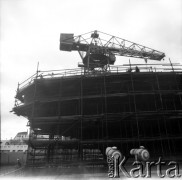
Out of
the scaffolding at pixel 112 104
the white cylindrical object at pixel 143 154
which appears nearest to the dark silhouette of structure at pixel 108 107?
the scaffolding at pixel 112 104

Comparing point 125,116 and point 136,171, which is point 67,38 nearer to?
point 125,116

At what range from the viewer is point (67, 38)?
2567 cm

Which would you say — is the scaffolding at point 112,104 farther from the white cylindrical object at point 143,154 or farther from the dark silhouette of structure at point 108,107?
the white cylindrical object at point 143,154

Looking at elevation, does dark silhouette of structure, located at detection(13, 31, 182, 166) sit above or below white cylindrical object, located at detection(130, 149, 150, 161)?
above

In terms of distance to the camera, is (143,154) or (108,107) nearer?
(143,154)

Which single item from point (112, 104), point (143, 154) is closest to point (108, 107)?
point (112, 104)

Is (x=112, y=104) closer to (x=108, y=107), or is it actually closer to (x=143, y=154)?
(x=108, y=107)

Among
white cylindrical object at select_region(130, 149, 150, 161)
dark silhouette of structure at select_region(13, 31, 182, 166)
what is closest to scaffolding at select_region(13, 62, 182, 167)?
dark silhouette of structure at select_region(13, 31, 182, 166)

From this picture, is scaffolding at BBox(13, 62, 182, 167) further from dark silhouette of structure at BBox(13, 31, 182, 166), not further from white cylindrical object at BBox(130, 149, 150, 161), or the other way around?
white cylindrical object at BBox(130, 149, 150, 161)

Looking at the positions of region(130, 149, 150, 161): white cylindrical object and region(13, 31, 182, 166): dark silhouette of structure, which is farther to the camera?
region(13, 31, 182, 166): dark silhouette of structure

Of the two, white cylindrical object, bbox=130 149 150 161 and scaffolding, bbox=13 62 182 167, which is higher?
scaffolding, bbox=13 62 182 167

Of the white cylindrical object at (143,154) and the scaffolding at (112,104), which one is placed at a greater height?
the scaffolding at (112,104)

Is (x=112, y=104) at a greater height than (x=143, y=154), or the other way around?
(x=112, y=104)

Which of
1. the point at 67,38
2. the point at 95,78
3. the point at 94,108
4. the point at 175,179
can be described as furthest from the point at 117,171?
the point at 67,38
